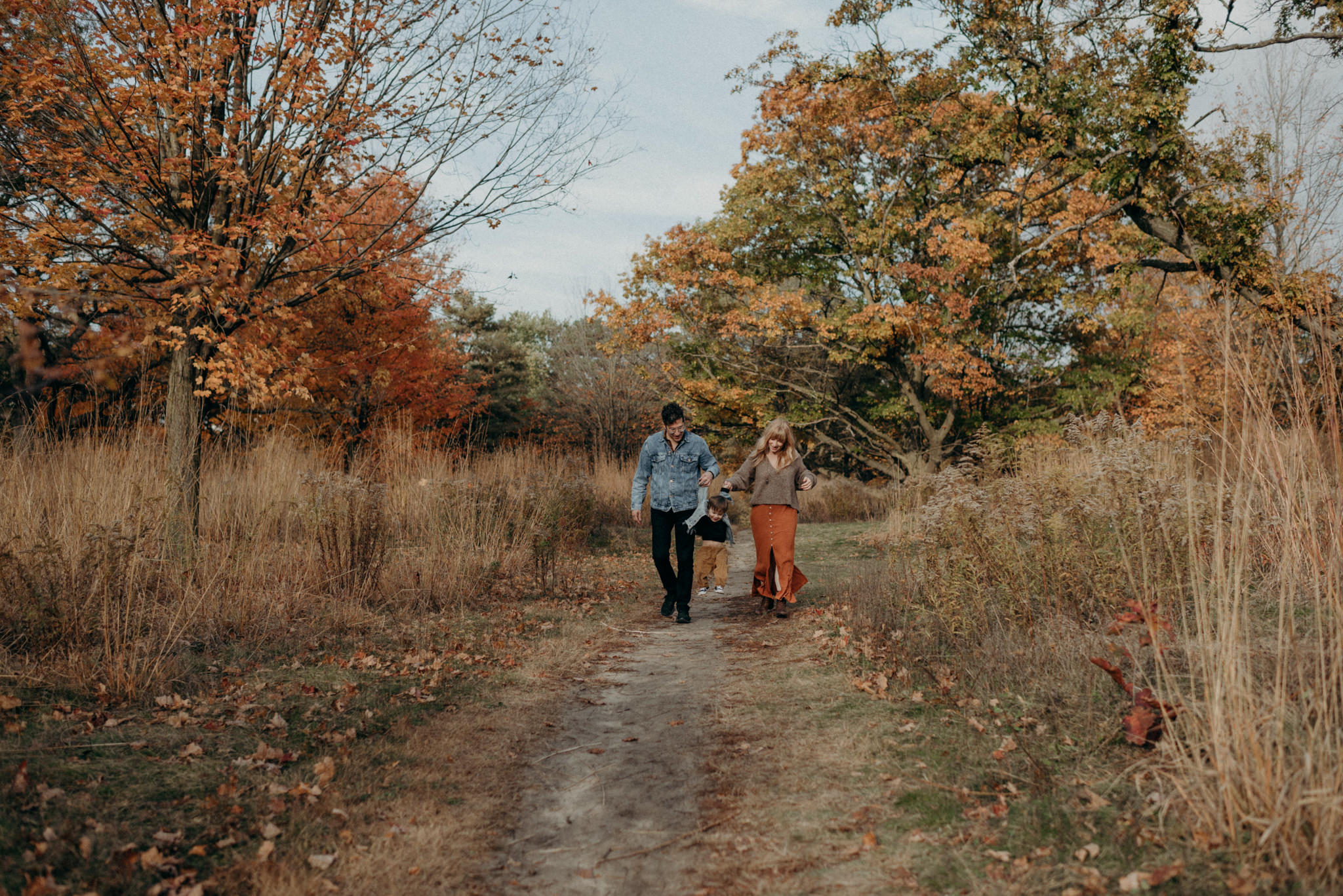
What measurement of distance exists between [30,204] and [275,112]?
7.60 ft

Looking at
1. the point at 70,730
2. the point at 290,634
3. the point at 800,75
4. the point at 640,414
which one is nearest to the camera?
the point at 70,730

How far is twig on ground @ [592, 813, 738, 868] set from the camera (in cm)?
343

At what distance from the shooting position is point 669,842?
355 centimetres

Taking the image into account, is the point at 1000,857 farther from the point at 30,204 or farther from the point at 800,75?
the point at 800,75

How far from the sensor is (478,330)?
110 ft

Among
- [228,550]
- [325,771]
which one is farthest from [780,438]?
[325,771]

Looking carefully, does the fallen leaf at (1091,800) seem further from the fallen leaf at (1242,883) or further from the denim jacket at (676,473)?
the denim jacket at (676,473)

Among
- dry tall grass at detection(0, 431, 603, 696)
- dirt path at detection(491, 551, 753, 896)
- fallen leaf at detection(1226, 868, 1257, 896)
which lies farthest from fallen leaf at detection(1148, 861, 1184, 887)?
dry tall grass at detection(0, 431, 603, 696)

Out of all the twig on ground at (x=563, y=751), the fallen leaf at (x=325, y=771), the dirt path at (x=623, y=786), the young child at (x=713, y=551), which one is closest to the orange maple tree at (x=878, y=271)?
the young child at (x=713, y=551)

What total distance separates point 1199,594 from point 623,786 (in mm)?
2787

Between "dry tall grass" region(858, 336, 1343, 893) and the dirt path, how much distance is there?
1.76 m

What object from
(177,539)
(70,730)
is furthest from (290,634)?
(70,730)

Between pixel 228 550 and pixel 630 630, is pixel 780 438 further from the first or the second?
pixel 228 550

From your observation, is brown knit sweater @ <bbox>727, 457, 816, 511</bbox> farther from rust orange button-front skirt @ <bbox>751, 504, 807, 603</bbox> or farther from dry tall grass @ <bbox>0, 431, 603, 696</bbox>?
dry tall grass @ <bbox>0, 431, 603, 696</bbox>
